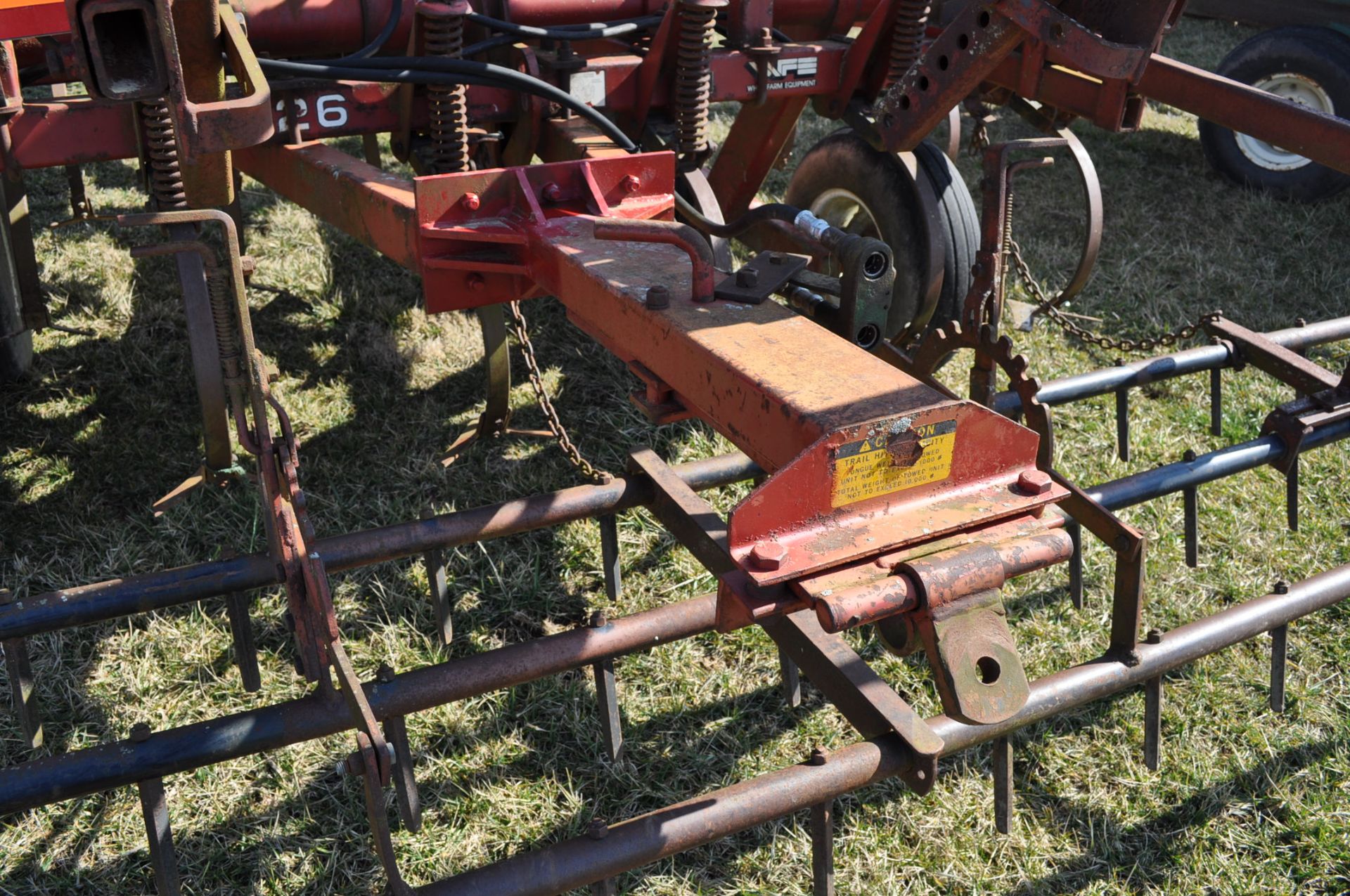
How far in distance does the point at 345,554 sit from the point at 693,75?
1642mm

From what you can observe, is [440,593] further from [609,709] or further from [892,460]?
[892,460]

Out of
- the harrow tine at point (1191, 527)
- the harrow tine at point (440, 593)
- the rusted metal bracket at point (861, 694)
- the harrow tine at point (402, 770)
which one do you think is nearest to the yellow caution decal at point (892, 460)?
the rusted metal bracket at point (861, 694)

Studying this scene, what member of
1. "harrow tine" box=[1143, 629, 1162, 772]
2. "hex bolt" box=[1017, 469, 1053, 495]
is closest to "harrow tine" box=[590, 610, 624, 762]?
"hex bolt" box=[1017, 469, 1053, 495]

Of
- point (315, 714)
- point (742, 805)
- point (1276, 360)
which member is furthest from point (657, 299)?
point (1276, 360)

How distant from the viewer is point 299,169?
295cm

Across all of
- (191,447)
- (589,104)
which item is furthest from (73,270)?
(589,104)

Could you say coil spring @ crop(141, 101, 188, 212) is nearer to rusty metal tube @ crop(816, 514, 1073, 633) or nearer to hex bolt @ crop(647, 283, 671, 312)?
hex bolt @ crop(647, 283, 671, 312)

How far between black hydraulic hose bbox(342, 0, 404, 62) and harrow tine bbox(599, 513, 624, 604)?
4.29ft

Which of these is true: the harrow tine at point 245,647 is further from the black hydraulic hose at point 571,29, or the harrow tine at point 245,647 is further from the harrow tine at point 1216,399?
the harrow tine at point 1216,399

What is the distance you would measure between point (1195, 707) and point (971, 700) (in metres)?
1.61

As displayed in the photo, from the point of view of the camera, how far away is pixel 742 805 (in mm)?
1896

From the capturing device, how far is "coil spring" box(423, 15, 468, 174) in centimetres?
283

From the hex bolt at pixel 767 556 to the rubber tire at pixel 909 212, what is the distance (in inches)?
86.3

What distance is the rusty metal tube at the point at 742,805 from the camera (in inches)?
69.4
